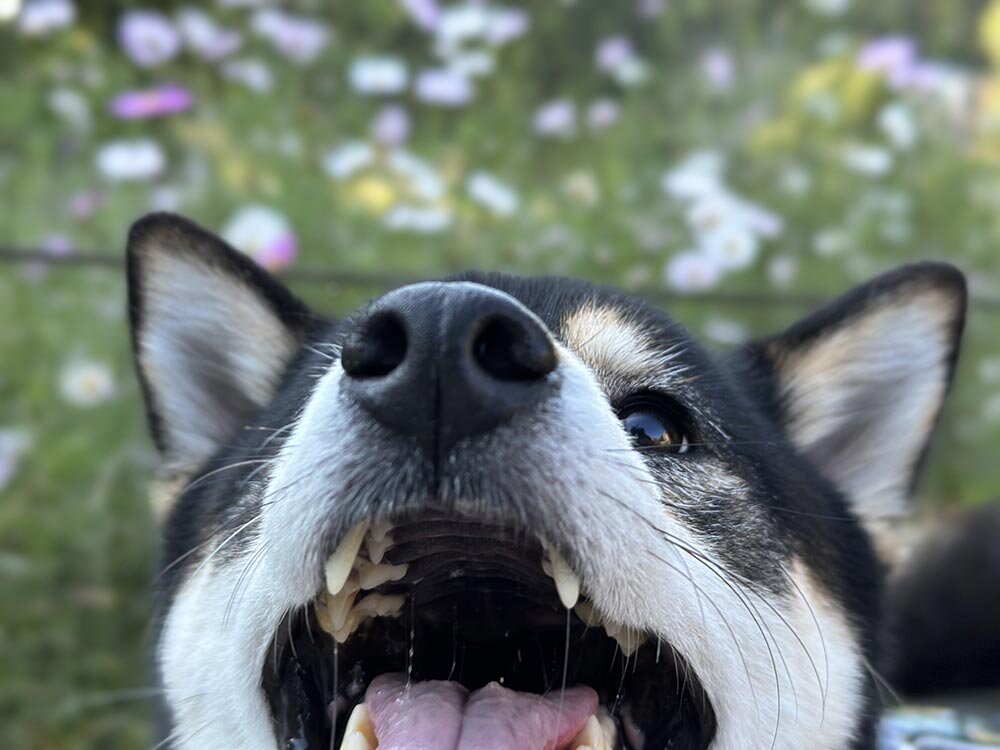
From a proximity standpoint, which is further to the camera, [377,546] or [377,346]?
[377,546]

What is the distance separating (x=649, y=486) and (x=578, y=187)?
3662 mm

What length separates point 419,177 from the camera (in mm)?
4855

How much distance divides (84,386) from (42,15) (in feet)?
6.71

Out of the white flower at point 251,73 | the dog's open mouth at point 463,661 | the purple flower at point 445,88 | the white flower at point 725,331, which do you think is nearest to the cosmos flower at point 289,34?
the white flower at point 251,73

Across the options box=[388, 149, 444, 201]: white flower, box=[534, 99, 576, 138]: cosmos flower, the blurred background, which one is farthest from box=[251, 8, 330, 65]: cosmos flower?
box=[534, 99, 576, 138]: cosmos flower

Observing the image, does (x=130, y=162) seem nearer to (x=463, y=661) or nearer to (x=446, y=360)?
(x=463, y=661)

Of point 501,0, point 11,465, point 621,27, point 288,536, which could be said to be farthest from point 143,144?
point 288,536

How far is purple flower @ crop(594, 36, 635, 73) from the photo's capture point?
5.73 meters

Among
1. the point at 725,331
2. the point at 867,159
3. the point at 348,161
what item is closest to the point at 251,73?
the point at 348,161

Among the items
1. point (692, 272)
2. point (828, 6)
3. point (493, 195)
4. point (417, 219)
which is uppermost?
point (828, 6)

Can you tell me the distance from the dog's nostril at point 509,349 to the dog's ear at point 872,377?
1070 mm

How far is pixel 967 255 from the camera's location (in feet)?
18.4

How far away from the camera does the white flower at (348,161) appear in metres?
4.83

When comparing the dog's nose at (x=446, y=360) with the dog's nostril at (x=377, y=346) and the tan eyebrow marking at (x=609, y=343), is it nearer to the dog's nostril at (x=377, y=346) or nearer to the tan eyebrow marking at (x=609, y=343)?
the dog's nostril at (x=377, y=346)
